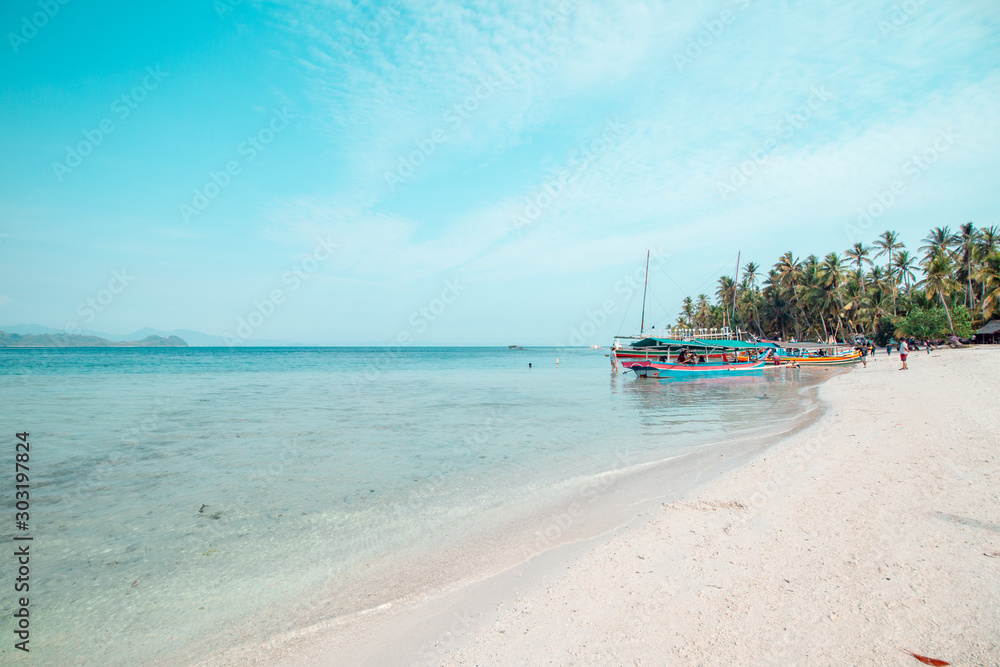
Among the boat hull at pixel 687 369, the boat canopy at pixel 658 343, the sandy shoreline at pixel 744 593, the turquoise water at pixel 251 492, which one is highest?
the boat canopy at pixel 658 343

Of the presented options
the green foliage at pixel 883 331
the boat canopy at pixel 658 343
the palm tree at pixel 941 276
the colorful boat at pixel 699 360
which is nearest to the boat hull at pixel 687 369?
the colorful boat at pixel 699 360

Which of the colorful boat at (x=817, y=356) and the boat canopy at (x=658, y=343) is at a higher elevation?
the boat canopy at (x=658, y=343)

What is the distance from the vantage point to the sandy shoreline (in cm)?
377

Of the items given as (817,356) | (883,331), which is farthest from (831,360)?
(883,331)

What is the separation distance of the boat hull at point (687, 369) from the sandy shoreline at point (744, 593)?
32.3m

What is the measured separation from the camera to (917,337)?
196ft

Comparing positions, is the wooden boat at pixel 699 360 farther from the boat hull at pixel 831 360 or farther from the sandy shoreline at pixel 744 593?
the sandy shoreline at pixel 744 593

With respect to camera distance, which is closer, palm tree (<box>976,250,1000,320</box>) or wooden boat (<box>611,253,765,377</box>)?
wooden boat (<box>611,253,765,377</box>)

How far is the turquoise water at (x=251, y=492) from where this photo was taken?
17.0 ft

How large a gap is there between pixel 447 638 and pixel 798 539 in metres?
4.42

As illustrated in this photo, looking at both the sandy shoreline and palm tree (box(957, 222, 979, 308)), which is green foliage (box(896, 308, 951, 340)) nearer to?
palm tree (box(957, 222, 979, 308))

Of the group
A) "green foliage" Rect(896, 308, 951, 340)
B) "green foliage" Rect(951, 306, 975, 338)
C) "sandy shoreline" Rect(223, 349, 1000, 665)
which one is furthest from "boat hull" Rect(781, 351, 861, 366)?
"sandy shoreline" Rect(223, 349, 1000, 665)

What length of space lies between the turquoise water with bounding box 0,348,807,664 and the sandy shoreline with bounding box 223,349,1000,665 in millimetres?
1242

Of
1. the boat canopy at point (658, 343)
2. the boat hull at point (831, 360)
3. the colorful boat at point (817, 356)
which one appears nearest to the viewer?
the boat canopy at point (658, 343)
